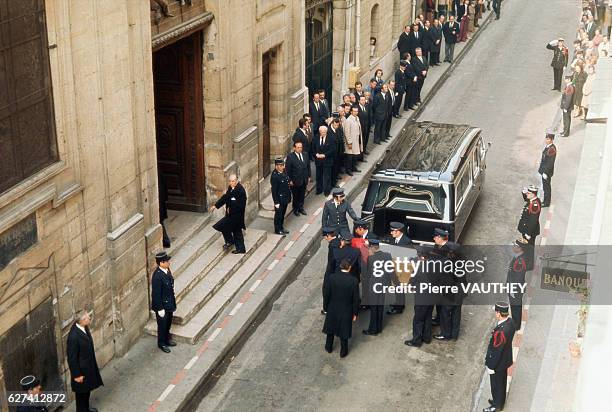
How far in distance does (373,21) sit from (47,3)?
61.3ft

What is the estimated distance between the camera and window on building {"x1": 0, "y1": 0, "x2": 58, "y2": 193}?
11531 millimetres

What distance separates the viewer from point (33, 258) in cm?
1223

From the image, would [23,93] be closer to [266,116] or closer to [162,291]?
[162,291]

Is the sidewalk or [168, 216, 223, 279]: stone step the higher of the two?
[168, 216, 223, 279]: stone step

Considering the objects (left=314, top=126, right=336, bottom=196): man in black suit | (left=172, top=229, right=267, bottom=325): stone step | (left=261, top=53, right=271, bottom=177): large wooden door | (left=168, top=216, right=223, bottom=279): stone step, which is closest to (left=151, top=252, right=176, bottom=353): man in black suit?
(left=172, top=229, right=267, bottom=325): stone step

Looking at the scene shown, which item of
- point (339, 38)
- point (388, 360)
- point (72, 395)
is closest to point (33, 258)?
point (72, 395)

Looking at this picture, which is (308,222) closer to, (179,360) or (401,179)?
(401,179)

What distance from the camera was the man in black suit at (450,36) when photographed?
105 feet

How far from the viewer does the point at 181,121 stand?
59.2 feet

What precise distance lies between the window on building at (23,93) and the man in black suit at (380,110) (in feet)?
41.1

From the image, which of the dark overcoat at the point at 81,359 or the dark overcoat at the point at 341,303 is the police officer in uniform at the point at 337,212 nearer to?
the dark overcoat at the point at 341,303

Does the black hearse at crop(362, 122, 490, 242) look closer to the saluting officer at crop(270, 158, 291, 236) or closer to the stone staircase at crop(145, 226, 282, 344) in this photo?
the saluting officer at crop(270, 158, 291, 236)

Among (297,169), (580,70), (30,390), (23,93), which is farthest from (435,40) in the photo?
(30,390)

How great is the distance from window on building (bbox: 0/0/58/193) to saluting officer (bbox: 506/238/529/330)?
7.36 metres
